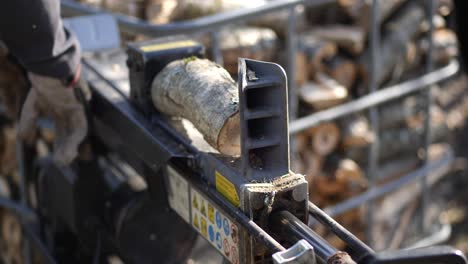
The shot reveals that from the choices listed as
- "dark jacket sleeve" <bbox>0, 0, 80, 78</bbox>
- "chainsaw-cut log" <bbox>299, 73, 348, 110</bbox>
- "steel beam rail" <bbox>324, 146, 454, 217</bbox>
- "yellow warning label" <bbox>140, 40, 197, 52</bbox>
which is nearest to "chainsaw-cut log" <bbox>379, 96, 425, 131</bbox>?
"steel beam rail" <bbox>324, 146, 454, 217</bbox>

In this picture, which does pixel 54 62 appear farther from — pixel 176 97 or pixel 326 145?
pixel 326 145

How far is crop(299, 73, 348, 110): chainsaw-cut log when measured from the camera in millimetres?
→ 4121

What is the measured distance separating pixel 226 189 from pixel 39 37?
89cm

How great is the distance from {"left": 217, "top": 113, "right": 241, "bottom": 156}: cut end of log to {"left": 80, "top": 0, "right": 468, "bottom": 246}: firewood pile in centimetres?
187

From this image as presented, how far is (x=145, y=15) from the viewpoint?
4.06 metres

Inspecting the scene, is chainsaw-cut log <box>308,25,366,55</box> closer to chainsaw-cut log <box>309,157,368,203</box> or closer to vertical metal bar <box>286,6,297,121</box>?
vertical metal bar <box>286,6,297,121</box>

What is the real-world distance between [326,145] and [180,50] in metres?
1.97

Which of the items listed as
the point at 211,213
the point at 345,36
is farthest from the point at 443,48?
the point at 211,213

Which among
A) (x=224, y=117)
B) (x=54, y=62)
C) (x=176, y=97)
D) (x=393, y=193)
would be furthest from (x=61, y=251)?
(x=393, y=193)

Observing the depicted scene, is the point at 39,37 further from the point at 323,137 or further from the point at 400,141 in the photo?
the point at 400,141

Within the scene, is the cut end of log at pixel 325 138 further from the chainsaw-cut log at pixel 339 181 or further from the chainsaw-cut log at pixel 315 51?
the chainsaw-cut log at pixel 315 51

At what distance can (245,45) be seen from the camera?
4.07 m

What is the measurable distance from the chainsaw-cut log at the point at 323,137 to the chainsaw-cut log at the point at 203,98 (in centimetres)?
192

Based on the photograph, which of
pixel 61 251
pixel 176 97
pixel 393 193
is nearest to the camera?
pixel 176 97
